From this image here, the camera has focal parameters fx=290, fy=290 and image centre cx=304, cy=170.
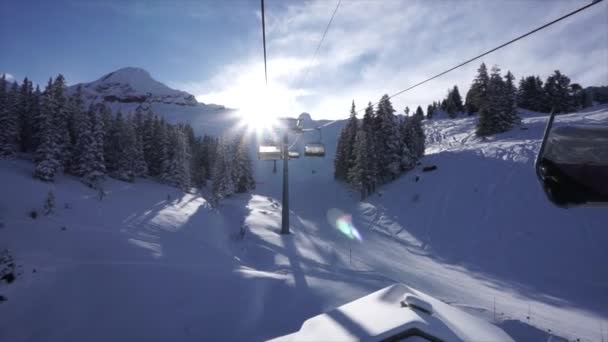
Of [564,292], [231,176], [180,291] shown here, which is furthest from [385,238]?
[231,176]

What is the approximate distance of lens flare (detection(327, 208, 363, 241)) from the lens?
92.6 feet

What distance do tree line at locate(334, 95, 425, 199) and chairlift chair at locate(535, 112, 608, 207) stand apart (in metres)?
36.2

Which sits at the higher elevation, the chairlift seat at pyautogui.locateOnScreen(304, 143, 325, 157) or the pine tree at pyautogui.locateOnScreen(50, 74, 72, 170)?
the pine tree at pyautogui.locateOnScreen(50, 74, 72, 170)

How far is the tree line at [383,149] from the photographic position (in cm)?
4262

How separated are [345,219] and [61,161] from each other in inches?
1346

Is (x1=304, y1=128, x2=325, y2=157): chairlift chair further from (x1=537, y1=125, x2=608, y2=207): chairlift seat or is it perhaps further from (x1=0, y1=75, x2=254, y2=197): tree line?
(x1=0, y1=75, x2=254, y2=197): tree line

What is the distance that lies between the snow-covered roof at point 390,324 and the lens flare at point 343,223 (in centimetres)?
2238

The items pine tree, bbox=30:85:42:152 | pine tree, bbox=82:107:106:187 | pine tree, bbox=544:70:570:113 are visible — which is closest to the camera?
pine tree, bbox=82:107:106:187

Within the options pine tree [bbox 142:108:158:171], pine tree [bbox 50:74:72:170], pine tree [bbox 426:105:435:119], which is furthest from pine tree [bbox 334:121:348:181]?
pine tree [bbox 426:105:435:119]

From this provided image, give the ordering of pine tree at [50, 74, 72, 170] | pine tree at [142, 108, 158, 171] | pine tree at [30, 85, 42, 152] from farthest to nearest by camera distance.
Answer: pine tree at [142, 108, 158, 171] < pine tree at [30, 85, 42, 152] < pine tree at [50, 74, 72, 170]

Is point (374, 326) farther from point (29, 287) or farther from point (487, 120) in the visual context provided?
point (487, 120)

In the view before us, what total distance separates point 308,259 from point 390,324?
10859 millimetres

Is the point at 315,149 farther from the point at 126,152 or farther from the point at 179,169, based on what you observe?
the point at 126,152

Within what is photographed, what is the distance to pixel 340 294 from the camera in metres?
7.19
